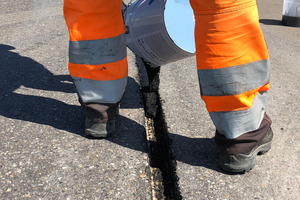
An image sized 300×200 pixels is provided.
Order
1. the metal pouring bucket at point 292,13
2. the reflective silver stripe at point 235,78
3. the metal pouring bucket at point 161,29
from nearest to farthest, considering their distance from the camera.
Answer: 1. the reflective silver stripe at point 235,78
2. the metal pouring bucket at point 161,29
3. the metal pouring bucket at point 292,13

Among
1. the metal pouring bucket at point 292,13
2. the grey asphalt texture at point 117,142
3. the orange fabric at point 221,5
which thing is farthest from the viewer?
the metal pouring bucket at point 292,13

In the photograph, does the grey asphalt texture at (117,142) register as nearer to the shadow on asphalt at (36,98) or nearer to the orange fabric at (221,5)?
the shadow on asphalt at (36,98)

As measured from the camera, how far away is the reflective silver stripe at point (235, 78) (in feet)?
5.60

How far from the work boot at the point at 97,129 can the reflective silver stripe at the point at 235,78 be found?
68cm

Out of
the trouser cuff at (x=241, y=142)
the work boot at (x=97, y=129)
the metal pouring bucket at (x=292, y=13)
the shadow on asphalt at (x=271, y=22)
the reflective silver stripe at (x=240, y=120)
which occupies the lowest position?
the shadow on asphalt at (x=271, y=22)

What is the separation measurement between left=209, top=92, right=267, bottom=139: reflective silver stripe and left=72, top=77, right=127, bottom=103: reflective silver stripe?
1.95 ft

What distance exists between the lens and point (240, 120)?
180 cm

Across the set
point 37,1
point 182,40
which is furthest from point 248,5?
point 37,1

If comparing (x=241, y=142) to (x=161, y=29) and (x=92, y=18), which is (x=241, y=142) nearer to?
(x=161, y=29)

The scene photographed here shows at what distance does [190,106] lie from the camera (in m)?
2.59

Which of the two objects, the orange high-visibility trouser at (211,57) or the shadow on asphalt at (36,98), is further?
the shadow on asphalt at (36,98)

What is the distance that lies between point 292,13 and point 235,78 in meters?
3.43

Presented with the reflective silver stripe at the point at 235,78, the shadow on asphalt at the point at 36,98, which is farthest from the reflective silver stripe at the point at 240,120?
the shadow on asphalt at the point at 36,98

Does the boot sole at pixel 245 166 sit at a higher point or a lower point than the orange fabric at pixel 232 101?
lower
